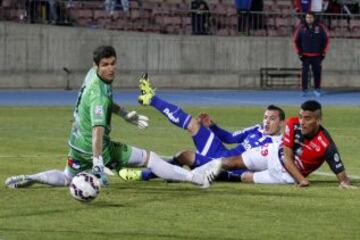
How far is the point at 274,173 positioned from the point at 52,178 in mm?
2745

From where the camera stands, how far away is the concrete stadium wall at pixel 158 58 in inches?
1508

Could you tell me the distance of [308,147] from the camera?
14062 millimetres

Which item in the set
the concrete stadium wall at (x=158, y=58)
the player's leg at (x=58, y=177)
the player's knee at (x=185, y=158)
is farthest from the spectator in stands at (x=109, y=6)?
the player's leg at (x=58, y=177)

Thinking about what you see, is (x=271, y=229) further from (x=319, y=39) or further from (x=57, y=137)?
(x=319, y=39)

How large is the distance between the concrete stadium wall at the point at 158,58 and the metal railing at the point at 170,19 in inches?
23.9

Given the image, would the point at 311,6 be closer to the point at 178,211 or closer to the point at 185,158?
the point at 185,158

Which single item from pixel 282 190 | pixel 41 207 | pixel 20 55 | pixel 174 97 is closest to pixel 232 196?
pixel 282 190

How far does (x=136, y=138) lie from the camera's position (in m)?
21.6

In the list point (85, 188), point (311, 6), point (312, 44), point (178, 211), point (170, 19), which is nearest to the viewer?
point (178, 211)

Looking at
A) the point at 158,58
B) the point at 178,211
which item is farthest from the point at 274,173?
the point at 158,58

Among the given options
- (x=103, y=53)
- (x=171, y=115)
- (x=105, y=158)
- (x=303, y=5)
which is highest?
(x=103, y=53)

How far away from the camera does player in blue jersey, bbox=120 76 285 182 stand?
48.5 feet

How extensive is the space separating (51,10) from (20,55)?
1845 mm

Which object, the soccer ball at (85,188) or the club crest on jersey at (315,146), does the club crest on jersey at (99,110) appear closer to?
the soccer ball at (85,188)
